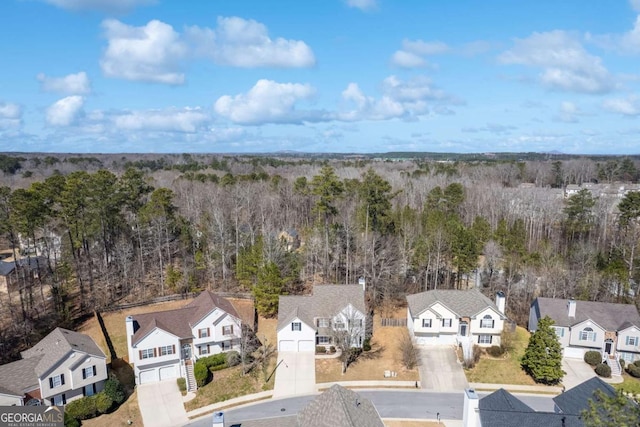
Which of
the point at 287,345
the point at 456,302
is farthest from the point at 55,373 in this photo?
the point at 456,302

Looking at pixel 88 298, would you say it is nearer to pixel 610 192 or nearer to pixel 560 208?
pixel 560 208

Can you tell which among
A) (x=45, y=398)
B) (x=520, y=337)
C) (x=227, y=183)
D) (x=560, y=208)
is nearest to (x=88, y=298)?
(x=45, y=398)

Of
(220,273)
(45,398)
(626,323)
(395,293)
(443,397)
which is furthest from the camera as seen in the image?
(220,273)

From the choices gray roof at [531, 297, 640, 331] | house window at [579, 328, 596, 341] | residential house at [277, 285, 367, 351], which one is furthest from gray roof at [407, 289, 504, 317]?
house window at [579, 328, 596, 341]

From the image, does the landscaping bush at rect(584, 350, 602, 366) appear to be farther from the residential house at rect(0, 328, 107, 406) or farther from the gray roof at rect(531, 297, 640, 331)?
the residential house at rect(0, 328, 107, 406)

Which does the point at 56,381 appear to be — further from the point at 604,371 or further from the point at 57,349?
the point at 604,371

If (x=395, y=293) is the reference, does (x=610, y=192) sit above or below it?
above

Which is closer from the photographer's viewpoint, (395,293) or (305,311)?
(305,311)

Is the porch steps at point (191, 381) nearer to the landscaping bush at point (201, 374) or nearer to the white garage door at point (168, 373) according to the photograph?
the landscaping bush at point (201, 374)
